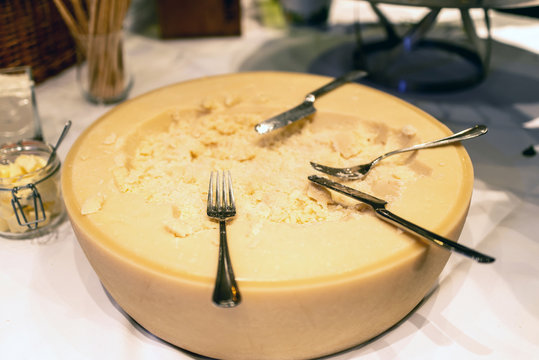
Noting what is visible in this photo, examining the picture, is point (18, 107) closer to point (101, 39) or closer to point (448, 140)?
point (101, 39)

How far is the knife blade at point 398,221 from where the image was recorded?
0.41 m

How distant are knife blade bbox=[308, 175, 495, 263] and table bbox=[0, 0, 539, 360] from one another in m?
0.15

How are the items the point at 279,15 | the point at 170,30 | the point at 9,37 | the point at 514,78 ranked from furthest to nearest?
1. the point at 279,15
2. the point at 170,30
3. the point at 514,78
4. the point at 9,37

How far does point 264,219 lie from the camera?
19.9 inches

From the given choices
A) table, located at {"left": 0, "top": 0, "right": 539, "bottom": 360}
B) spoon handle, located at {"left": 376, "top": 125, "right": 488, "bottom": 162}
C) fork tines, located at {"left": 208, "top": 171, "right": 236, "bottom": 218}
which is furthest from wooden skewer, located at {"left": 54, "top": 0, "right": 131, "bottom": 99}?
spoon handle, located at {"left": 376, "top": 125, "right": 488, "bottom": 162}

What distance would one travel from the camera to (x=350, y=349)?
51 centimetres

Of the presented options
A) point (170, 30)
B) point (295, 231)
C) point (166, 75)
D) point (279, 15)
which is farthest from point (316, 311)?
point (279, 15)

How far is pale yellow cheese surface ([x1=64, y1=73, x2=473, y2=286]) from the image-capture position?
446 mm

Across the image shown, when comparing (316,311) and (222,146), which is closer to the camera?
(316,311)

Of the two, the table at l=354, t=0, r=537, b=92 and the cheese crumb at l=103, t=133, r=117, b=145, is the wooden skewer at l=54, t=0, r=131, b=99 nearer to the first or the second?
the cheese crumb at l=103, t=133, r=117, b=145

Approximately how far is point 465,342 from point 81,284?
0.49 metres

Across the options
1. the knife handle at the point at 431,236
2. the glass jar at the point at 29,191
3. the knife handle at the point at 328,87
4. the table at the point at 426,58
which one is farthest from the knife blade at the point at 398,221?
the table at the point at 426,58

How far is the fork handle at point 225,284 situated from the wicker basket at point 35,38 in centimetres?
74

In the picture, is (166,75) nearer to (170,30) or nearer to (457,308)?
(170,30)
